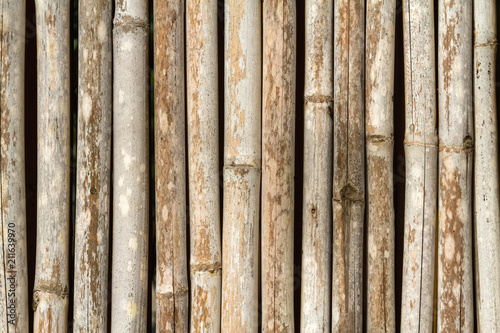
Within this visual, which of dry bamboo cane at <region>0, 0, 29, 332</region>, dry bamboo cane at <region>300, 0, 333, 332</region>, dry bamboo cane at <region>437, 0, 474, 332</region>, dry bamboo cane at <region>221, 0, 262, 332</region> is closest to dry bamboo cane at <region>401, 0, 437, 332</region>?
dry bamboo cane at <region>437, 0, 474, 332</region>

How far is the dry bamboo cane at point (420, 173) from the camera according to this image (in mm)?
1146

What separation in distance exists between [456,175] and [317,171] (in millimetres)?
314

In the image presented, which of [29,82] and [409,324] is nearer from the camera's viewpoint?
[409,324]

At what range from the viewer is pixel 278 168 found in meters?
1.17

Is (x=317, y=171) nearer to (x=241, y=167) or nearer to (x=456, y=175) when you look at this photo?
(x=241, y=167)

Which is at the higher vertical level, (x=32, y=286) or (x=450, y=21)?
(x=450, y=21)

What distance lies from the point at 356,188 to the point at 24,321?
0.86 meters

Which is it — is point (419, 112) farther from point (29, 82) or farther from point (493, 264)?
point (29, 82)

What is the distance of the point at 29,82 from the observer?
4.13 feet

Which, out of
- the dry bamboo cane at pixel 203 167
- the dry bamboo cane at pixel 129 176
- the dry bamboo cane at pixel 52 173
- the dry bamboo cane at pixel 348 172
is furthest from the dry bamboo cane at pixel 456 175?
the dry bamboo cane at pixel 52 173

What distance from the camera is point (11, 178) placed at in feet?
3.88

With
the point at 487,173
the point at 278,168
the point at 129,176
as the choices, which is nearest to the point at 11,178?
the point at 129,176

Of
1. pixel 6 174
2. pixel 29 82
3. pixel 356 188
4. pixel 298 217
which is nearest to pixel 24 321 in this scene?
pixel 6 174

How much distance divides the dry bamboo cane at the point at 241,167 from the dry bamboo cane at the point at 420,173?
13.9 inches
